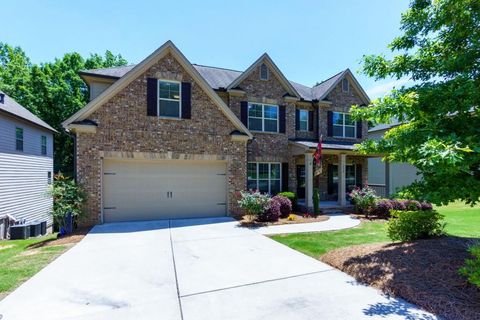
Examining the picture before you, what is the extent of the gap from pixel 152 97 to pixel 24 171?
10848 mm

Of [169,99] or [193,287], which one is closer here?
[193,287]

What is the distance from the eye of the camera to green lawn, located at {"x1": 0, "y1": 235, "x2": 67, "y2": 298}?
4800 millimetres

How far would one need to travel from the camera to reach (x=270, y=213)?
428 inches

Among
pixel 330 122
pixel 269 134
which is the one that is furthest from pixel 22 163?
pixel 330 122

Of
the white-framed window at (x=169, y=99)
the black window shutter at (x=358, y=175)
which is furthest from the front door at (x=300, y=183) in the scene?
the white-framed window at (x=169, y=99)

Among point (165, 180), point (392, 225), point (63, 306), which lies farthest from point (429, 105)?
point (165, 180)

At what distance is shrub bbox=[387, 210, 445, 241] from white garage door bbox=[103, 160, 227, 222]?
7.16 metres

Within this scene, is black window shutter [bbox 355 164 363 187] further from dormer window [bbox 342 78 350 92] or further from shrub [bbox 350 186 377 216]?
dormer window [bbox 342 78 350 92]

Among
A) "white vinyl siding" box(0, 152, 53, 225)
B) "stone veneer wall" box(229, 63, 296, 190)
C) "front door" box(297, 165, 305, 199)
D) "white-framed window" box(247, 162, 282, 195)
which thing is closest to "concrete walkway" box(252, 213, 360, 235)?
"front door" box(297, 165, 305, 199)

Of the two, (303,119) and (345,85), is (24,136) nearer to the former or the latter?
(303,119)

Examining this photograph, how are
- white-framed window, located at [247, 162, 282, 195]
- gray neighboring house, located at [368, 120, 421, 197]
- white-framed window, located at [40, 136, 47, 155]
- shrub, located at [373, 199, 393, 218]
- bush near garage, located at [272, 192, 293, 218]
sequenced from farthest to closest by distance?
gray neighboring house, located at [368, 120, 421, 197]
white-framed window, located at [40, 136, 47, 155]
white-framed window, located at [247, 162, 282, 195]
shrub, located at [373, 199, 393, 218]
bush near garage, located at [272, 192, 293, 218]

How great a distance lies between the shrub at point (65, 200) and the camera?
8.91 meters

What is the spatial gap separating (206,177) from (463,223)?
10.8 metres

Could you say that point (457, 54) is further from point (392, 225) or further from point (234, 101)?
point (234, 101)
